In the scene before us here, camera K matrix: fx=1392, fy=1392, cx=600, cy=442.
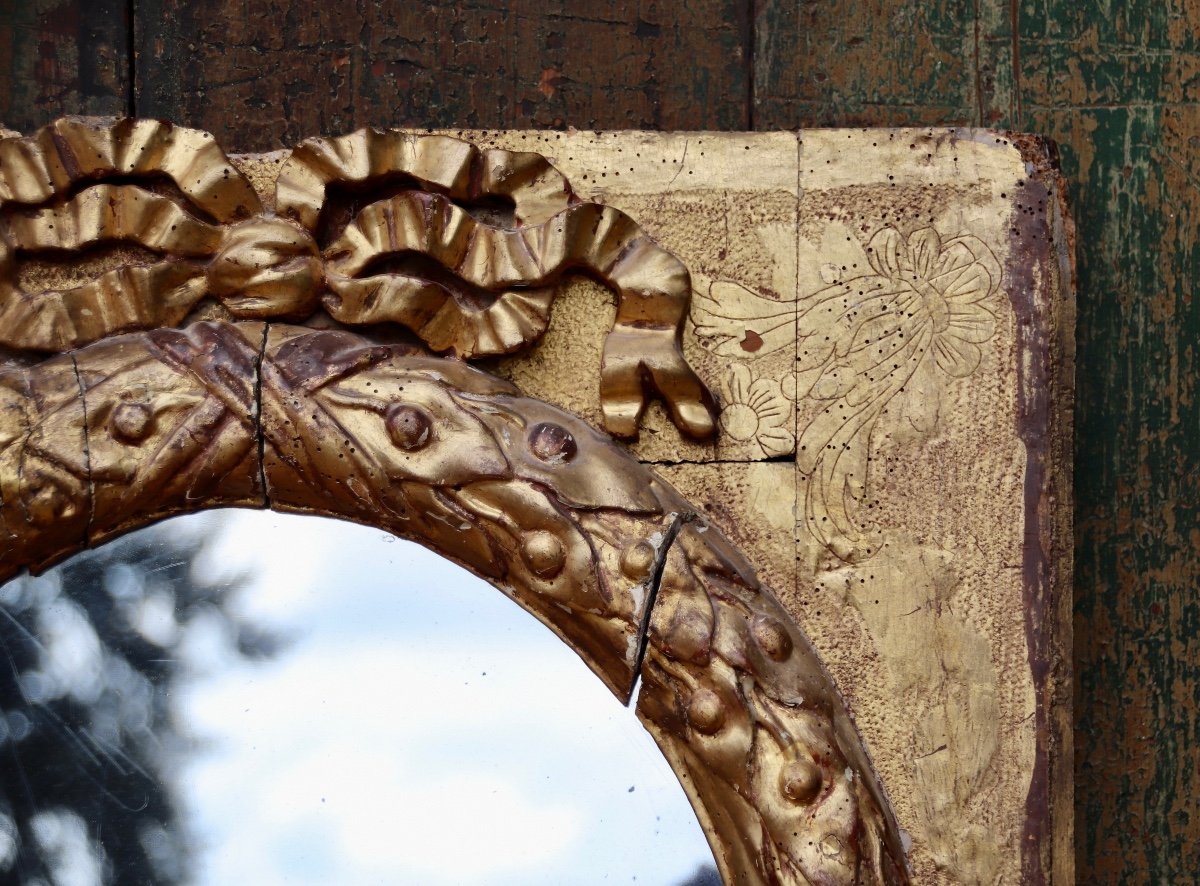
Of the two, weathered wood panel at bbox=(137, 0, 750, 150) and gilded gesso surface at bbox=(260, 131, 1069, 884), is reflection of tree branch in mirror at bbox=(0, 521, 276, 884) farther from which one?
weathered wood panel at bbox=(137, 0, 750, 150)

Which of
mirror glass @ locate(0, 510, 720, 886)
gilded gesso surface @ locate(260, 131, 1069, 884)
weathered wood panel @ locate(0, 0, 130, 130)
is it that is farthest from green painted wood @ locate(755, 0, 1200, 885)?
weathered wood panel @ locate(0, 0, 130, 130)

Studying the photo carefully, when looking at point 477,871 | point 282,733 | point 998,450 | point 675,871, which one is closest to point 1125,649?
point 998,450

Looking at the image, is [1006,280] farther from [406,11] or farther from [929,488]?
[406,11]

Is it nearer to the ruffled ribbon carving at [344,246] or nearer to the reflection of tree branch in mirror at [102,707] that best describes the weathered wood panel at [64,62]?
the ruffled ribbon carving at [344,246]

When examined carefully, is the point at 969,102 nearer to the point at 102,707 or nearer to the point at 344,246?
the point at 344,246

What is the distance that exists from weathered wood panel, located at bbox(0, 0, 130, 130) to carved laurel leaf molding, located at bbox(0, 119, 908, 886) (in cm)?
22

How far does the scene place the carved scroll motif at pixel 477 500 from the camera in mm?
911

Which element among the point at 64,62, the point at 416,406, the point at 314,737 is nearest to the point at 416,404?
the point at 416,406

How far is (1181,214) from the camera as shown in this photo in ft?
3.76

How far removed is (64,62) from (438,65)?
0.32 meters

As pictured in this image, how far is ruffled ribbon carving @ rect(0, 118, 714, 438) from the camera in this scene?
0.97m

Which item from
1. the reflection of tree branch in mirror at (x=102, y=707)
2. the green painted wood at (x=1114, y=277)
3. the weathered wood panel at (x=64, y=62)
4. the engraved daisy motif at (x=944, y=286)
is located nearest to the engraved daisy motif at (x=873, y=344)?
the engraved daisy motif at (x=944, y=286)

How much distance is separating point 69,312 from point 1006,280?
0.66 meters

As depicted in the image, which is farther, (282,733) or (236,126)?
(236,126)
